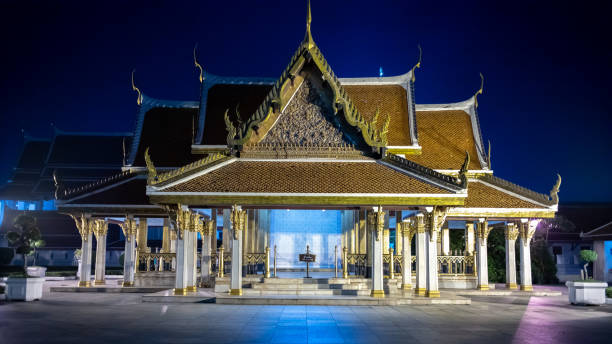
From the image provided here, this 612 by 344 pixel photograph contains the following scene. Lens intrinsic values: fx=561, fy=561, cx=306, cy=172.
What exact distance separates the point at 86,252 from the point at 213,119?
7.50 m

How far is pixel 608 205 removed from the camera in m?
47.6

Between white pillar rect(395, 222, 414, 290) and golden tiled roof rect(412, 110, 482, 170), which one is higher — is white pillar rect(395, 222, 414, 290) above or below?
below

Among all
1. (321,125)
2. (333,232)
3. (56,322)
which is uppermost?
(321,125)

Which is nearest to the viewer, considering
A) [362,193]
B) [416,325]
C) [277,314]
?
[416,325]

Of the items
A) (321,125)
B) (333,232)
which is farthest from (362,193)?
(333,232)

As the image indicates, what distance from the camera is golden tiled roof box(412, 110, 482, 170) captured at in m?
23.2

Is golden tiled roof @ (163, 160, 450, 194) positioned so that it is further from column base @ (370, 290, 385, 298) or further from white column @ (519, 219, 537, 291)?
white column @ (519, 219, 537, 291)

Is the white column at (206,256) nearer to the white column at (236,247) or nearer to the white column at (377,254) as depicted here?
the white column at (236,247)

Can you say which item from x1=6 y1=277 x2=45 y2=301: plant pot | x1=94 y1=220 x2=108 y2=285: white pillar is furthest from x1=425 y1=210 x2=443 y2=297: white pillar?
x1=94 y1=220 x2=108 y2=285: white pillar

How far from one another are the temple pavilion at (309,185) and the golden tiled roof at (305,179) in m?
0.06

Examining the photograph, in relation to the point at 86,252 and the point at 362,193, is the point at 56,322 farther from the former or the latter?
the point at 86,252

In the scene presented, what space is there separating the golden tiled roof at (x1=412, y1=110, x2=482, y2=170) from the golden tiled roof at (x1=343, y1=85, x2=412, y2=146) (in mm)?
1115

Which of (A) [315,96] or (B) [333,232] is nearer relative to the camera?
(A) [315,96]

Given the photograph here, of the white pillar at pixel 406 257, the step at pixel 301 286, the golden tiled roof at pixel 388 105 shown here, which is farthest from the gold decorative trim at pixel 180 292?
the golden tiled roof at pixel 388 105
